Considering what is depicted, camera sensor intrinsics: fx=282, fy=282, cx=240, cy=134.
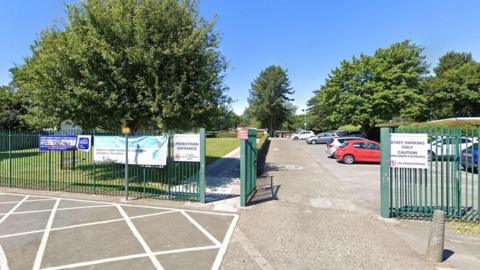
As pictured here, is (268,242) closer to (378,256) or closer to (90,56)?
(378,256)

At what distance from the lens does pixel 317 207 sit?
26.4ft

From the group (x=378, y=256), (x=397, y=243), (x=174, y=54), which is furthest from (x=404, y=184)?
(x=174, y=54)

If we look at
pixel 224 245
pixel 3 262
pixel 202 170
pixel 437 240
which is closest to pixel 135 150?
pixel 202 170

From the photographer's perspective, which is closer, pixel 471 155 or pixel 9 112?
pixel 471 155

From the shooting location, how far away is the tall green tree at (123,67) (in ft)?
32.5

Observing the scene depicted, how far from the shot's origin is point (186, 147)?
8312mm

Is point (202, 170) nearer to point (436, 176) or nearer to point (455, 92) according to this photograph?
point (436, 176)

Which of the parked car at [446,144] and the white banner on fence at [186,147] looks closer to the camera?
the parked car at [446,144]

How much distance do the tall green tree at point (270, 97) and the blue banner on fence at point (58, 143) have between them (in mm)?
55403

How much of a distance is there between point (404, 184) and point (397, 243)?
2017 millimetres

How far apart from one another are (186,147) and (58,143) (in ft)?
16.0

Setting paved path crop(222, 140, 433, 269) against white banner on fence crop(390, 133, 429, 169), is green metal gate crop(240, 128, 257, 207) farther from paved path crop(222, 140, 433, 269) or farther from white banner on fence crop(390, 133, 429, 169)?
white banner on fence crop(390, 133, 429, 169)

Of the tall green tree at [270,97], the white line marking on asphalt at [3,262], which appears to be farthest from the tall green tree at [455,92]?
the white line marking on asphalt at [3,262]

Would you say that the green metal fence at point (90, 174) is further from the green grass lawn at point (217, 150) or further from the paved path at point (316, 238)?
the green grass lawn at point (217, 150)
